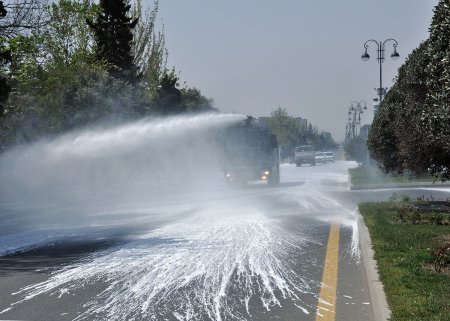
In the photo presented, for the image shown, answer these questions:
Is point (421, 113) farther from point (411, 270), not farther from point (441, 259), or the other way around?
point (411, 270)

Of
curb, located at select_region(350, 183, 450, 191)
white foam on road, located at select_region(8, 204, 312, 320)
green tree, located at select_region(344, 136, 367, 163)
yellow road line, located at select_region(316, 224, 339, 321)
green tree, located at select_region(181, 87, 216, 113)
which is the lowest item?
curb, located at select_region(350, 183, 450, 191)

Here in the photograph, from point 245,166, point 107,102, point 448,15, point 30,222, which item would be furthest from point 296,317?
point 107,102

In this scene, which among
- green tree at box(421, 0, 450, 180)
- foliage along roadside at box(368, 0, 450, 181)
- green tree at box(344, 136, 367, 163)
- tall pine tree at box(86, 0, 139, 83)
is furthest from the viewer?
green tree at box(344, 136, 367, 163)

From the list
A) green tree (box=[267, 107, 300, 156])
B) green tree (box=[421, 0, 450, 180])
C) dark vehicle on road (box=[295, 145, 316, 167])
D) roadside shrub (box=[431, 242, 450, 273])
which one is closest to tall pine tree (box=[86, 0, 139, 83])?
dark vehicle on road (box=[295, 145, 316, 167])

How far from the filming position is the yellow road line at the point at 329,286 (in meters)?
6.81

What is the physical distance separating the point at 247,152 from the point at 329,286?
27447mm

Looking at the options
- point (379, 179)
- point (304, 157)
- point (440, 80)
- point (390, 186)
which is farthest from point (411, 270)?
point (304, 157)

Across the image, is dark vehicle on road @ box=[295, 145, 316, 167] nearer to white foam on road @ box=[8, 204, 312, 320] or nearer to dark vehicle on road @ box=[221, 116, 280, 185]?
dark vehicle on road @ box=[221, 116, 280, 185]

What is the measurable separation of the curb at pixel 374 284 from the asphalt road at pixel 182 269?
101 millimetres

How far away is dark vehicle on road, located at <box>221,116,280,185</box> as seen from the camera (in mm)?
35156

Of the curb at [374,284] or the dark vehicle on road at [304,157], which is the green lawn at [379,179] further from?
the dark vehicle on road at [304,157]

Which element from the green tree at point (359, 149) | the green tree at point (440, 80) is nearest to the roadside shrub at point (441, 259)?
the green tree at point (440, 80)

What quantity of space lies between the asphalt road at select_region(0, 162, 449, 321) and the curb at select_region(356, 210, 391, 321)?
0.10 meters

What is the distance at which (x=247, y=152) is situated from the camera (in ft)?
117
